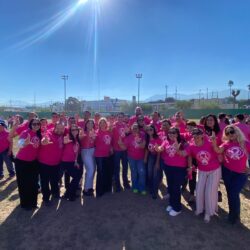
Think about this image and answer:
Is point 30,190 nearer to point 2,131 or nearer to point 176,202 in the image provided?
point 2,131

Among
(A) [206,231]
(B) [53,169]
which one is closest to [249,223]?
(A) [206,231]

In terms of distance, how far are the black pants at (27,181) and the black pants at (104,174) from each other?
146cm

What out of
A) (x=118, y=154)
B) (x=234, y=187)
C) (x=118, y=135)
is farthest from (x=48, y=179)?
(x=234, y=187)

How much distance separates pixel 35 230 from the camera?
4.11 m

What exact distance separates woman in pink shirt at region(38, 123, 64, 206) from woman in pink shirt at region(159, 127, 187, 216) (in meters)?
2.40

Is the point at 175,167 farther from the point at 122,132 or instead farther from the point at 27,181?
the point at 27,181

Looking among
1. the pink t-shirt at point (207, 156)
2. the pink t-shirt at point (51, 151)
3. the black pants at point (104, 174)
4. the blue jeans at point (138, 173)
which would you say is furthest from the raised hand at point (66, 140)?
the pink t-shirt at point (207, 156)

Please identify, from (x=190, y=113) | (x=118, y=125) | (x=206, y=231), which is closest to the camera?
(x=206, y=231)

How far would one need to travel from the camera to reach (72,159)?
523cm

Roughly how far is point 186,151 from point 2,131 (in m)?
5.42

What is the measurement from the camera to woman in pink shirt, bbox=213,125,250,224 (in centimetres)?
409

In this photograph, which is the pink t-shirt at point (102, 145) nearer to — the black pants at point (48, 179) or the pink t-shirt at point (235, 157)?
the black pants at point (48, 179)

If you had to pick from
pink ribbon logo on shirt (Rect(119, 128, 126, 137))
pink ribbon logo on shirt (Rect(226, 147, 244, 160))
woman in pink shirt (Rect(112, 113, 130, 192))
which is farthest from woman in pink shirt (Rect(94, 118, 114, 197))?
pink ribbon logo on shirt (Rect(226, 147, 244, 160))

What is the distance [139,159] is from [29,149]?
2554 mm
